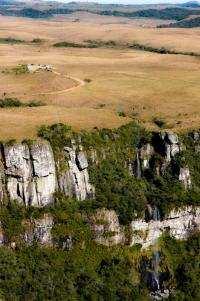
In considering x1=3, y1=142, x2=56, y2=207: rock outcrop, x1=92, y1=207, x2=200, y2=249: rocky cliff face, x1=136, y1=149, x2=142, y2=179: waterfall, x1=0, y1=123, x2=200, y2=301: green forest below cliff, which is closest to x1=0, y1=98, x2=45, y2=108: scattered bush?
x1=0, y1=123, x2=200, y2=301: green forest below cliff

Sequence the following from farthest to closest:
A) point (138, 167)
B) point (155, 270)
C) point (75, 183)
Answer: point (138, 167) → point (155, 270) → point (75, 183)

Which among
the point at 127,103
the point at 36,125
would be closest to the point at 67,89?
the point at 127,103

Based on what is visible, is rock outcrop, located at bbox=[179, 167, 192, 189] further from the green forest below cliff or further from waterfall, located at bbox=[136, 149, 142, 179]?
waterfall, located at bbox=[136, 149, 142, 179]

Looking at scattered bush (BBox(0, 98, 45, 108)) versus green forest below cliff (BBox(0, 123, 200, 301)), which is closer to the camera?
green forest below cliff (BBox(0, 123, 200, 301))

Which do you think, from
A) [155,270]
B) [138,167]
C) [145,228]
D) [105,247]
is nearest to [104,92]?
[138,167]

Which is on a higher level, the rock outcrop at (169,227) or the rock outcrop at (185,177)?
the rock outcrop at (185,177)

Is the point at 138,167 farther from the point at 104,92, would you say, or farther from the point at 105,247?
the point at 104,92

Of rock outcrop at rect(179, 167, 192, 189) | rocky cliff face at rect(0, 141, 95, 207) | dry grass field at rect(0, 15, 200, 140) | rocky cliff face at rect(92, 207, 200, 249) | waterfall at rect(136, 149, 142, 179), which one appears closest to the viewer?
rocky cliff face at rect(0, 141, 95, 207)

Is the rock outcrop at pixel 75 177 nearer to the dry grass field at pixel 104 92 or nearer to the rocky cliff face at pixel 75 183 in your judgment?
the rocky cliff face at pixel 75 183

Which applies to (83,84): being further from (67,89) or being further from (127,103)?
(127,103)

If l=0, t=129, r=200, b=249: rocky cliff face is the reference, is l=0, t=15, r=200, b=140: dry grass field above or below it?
above

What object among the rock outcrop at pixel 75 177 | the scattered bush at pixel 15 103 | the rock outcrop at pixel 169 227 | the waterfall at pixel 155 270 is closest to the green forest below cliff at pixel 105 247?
the waterfall at pixel 155 270
